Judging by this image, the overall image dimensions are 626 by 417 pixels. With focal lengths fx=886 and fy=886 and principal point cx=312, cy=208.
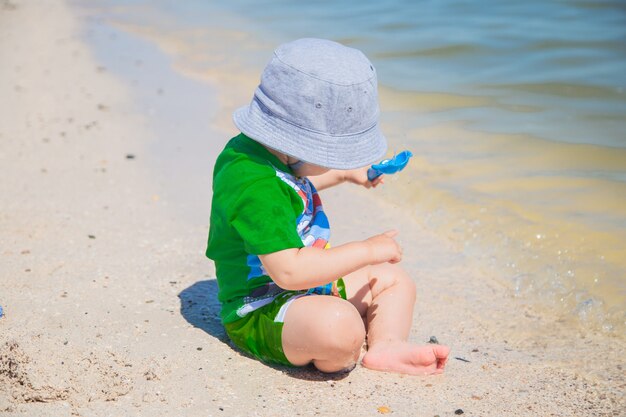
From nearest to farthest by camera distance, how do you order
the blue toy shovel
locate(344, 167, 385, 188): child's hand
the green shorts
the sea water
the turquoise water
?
the green shorts < the blue toy shovel < locate(344, 167, 385, 188): child's hand < the sea water < the turquoise water

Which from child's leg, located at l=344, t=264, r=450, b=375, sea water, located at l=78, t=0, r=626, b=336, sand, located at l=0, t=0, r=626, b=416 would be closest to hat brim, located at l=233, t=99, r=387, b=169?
child's leg, located at l=344, t=264, r=450, b=375

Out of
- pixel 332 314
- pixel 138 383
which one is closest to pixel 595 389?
pixel 332 314

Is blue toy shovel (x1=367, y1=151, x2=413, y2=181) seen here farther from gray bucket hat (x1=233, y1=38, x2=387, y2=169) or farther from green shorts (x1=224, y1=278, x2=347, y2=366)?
green shorts (x1=224, y1=278, x2=347, y2=366)

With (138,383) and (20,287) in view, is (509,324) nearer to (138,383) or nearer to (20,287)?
(138,383)

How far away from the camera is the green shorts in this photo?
2588 millimetres

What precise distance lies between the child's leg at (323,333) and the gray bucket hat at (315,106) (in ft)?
1.34

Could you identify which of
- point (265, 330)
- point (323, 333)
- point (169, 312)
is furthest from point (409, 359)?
point (169, 312)

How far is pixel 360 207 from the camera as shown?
411 cm

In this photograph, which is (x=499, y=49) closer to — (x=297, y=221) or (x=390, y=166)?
(x=390, y=166)

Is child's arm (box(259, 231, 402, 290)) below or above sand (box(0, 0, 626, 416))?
above

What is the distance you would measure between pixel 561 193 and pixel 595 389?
1.73 m

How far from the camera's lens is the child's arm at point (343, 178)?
3.01 meters

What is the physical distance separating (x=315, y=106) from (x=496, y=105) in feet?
10.6

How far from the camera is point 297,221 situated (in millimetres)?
2693
